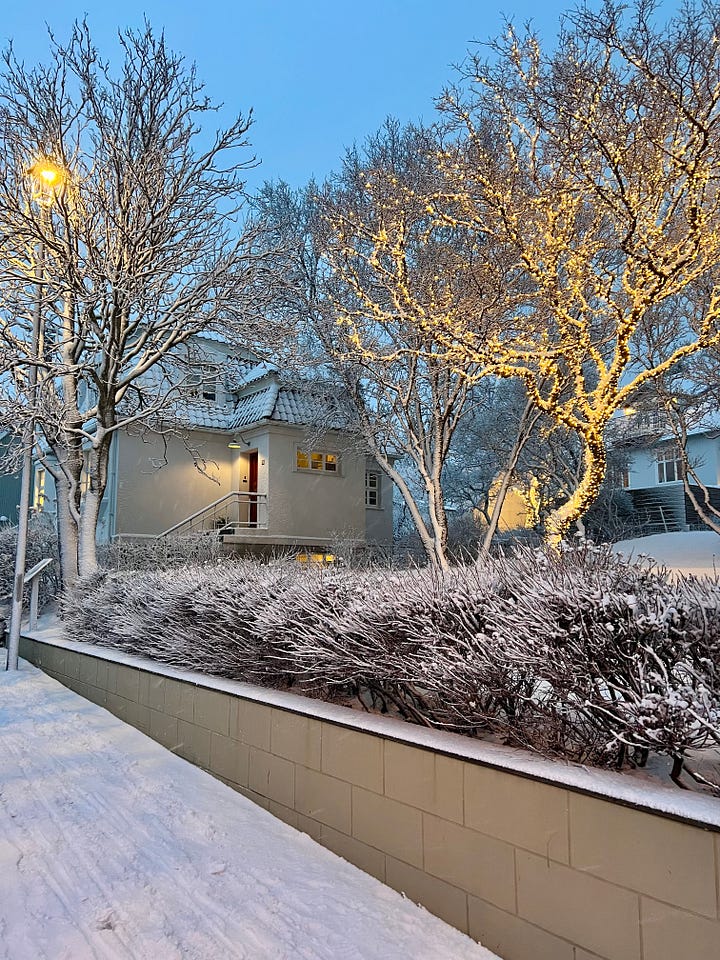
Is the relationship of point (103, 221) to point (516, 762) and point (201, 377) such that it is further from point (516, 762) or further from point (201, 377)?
point (516, 762)

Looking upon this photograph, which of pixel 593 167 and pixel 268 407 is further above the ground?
pixel 593 167

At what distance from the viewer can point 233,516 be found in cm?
1848

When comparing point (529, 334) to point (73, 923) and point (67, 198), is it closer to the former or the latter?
point (67, 198)

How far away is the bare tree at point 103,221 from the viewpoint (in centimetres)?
1011

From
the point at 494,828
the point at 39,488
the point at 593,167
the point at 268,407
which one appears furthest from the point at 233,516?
the point at 494,828

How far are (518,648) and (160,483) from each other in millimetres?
16876

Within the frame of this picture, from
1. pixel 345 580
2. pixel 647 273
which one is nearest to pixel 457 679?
pixel 345 580

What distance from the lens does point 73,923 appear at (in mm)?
2947

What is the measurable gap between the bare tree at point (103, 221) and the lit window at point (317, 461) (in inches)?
310

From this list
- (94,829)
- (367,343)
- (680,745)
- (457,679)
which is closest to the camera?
(680,745)

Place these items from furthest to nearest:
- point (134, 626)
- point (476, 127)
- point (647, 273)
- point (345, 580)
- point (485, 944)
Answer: point (476, 127) < point (647, 273) < point (134, 626) < point (345, 580) < point (485, 944)

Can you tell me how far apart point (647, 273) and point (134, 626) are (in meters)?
7.03

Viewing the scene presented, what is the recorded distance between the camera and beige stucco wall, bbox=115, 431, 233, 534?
18125 mm

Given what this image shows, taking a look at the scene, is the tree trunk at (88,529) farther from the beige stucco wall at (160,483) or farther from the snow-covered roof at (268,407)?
the beige stucco wall at (160,483)
